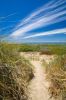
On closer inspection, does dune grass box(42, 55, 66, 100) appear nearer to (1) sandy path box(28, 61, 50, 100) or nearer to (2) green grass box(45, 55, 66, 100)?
(2) green grass box(45, 55, 66, 100)

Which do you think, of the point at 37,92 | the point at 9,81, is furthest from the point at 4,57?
the point at 37,92

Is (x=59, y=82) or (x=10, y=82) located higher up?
(x=10, y=82)

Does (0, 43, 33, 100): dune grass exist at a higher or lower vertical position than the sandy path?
higher

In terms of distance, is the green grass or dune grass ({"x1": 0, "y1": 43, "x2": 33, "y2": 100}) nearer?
dune grass ({"x1": 0, "y1": 43, "x2": 33, "y2": 100})

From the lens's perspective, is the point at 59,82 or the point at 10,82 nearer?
the point at 10,82

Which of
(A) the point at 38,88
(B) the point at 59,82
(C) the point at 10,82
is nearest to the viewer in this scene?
(C) the point at 10,82

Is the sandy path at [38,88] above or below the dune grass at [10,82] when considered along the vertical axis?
below

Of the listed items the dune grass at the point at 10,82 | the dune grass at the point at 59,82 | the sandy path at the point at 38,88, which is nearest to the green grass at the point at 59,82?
the dune grass at the point at 59,82

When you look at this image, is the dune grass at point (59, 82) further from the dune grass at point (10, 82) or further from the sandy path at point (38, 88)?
the dune grass at point (10, 82)

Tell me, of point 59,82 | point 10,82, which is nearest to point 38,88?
point 59,82

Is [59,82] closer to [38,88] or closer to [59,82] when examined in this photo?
[59,82]

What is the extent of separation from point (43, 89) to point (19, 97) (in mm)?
1186

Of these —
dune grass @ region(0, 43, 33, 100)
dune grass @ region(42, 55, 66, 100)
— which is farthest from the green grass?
dune grass @ region(0, 43, 33, 100)

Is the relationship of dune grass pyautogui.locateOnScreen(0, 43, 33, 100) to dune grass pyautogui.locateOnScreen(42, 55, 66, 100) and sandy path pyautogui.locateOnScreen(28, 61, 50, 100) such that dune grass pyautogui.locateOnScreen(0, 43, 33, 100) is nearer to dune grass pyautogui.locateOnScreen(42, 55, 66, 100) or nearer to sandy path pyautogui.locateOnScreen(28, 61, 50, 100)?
sandy path pyautogui.locateOnScreen(28, 61, 50, 100)
